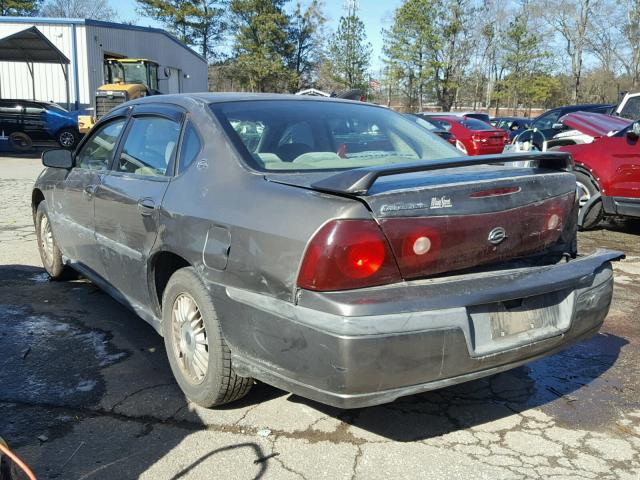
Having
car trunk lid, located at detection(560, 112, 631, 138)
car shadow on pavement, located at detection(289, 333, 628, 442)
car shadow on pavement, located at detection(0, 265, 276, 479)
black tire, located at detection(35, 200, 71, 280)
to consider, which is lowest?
car shadow on pavement, located at detection(0, 265, 276, 479)

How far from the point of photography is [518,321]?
255 centimetres

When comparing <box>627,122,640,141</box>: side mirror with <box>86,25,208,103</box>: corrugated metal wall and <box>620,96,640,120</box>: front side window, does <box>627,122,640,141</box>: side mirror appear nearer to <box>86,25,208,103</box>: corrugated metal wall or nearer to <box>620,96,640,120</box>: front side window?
<box>620,96,640,120</box>: front side window

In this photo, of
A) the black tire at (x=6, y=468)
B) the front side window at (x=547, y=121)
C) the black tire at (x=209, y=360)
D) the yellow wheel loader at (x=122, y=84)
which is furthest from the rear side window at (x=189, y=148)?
the yellow wheel loader at (x=122, y=84)

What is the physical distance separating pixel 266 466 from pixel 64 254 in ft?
10.2

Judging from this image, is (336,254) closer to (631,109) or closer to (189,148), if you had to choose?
(189,148)

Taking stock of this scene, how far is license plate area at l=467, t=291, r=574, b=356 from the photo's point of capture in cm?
242

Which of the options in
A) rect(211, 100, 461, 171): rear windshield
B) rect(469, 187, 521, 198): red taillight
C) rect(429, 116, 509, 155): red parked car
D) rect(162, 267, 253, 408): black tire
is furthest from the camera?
rect(429, 116, 509, 155): red parked car

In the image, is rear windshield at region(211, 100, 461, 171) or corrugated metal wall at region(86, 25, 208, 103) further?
corrugated metal wall at region(86, 25, 208, 103)

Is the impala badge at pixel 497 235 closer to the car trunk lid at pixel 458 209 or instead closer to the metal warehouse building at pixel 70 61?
the car trunk lid at pixel 458 209

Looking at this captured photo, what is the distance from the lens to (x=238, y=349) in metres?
2.65

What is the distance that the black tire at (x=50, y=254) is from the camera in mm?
5115

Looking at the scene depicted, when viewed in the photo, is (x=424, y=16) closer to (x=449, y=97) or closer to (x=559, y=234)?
Answer: (x=449, y=97)

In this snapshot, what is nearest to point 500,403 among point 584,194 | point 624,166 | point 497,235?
point 497,235

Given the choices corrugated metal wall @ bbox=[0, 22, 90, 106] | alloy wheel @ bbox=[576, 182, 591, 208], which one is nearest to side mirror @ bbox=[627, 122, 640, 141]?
alloy wheel @ bbox=[576, 182, 591, 208]
